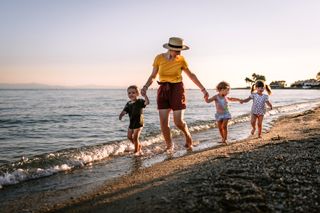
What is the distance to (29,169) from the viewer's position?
21.7 feet

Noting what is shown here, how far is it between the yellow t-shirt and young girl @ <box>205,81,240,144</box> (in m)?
2.00

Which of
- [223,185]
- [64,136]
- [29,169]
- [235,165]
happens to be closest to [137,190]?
[223,185]

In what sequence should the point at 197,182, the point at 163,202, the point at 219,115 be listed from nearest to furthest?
the point at 163,202 → the point at 197,182 → the point at 219,115

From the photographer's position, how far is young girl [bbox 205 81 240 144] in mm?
9070

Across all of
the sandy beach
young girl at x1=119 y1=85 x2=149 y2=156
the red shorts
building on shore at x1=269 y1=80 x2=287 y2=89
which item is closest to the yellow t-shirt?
the red shorts

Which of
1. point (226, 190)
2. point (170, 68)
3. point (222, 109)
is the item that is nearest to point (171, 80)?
point (170, 68)

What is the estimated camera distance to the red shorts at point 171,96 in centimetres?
725

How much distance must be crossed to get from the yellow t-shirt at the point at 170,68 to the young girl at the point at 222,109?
6.56 ft

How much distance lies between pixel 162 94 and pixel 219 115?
240 centimetres

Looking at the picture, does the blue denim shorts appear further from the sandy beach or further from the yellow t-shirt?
the sandy beach

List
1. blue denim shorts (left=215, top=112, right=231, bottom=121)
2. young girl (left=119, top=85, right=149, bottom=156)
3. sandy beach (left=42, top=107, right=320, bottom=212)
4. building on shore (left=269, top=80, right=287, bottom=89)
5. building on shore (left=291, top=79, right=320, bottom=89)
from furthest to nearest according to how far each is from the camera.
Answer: building on shore (left=269, top=80, right=287, bottom=89) < building on shore (left=291, top=79, right=320, bottom=89) < blue denim shorts (left=215, top=112, right=231, bottom=121) < young girl (left=119, top=85, right=149, bottom=156) < sandy beach (left=42, top=107, right=320, bottom=212)

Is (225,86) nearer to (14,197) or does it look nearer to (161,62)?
(161,62)

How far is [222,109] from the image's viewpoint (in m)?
9.09

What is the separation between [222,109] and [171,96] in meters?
2.31
